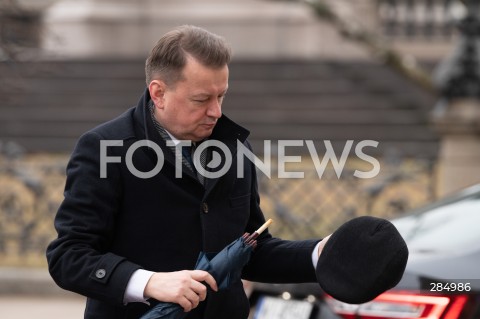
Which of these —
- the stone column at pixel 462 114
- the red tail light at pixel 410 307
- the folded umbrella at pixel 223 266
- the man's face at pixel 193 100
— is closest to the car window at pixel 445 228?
the red tail light at pixel 410 307

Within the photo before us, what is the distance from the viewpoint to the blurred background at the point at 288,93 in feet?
39.9

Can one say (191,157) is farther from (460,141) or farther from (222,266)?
(460,141)

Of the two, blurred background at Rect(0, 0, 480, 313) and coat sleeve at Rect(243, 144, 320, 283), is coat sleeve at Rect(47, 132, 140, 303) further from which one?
blurred background at Rect(0, 0, 480, 313)

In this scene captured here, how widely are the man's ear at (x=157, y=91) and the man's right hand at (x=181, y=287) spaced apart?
543 mm

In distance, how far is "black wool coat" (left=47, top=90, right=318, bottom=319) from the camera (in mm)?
3434

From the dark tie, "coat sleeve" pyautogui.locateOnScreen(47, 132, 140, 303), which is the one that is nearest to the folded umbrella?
"coat sleeve" pyautogui.locateOnScreen(47, 132, 140, 303)

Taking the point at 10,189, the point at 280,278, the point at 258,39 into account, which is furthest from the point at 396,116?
the point at 280,278

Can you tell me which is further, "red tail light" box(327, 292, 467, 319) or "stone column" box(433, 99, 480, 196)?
"stone column" box(433, 99, 480, 196)

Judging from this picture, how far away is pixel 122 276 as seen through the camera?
3398 millimetres

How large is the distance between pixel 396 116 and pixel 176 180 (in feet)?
55.7

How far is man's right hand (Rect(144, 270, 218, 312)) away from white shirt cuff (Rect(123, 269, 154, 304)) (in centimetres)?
1

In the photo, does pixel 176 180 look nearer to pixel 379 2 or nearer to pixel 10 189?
→ pixel 10 189

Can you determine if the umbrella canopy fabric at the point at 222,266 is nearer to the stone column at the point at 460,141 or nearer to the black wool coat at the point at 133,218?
the black wool coat at the point at 133,218

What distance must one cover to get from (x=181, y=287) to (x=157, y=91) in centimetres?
63
